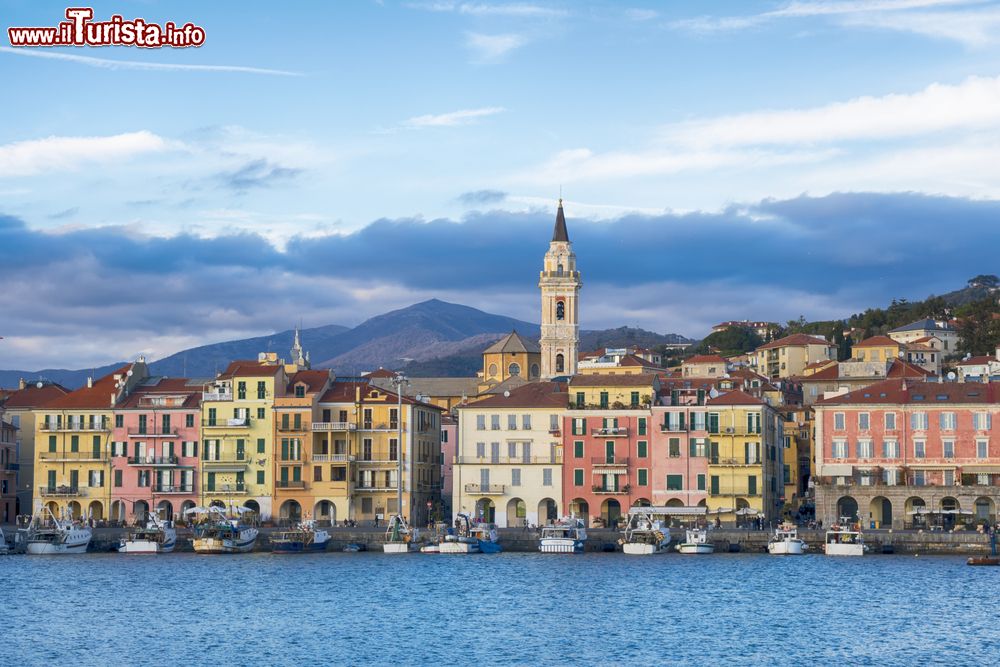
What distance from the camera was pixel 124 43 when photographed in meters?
58.7

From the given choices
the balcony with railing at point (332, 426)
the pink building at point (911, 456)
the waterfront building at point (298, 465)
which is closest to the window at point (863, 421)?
the pink building at point (911, 456)

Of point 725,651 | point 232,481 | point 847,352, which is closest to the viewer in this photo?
point 725,651

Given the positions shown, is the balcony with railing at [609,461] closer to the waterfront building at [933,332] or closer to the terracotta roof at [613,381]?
the terracotta roof at [613,381]

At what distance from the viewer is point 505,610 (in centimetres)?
6712

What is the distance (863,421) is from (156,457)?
47.8 m

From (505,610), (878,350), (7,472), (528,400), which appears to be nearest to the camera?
(505,610)

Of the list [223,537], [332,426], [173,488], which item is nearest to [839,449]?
[332,426]

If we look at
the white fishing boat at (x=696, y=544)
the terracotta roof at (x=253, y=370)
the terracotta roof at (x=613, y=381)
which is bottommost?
the white fishing boat at (x=696, y=544)

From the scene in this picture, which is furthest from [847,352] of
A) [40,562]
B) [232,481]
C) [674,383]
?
[40,562]

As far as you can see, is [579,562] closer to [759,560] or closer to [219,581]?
[759,560]

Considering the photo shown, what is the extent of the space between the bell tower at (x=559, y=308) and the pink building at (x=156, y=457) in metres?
55.6

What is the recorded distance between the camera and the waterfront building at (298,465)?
109625 mm

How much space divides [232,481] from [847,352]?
105876 millimetres

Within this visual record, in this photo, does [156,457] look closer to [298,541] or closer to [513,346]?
[298,541]
